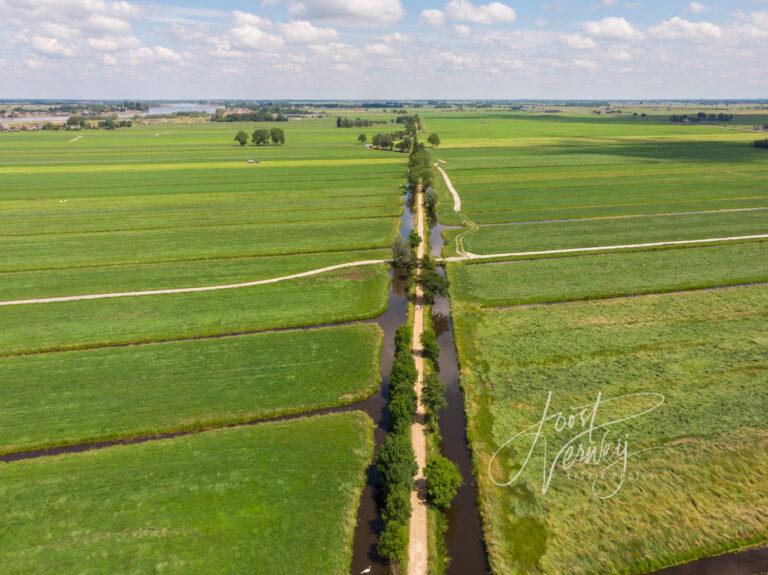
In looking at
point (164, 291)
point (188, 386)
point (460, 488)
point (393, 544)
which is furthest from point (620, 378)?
point (164, 291)

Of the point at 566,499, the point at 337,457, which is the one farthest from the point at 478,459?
the point at 337,457

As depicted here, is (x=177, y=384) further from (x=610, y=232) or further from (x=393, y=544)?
(x=610, y=232)

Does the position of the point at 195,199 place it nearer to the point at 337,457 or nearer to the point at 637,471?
the point at 337,457

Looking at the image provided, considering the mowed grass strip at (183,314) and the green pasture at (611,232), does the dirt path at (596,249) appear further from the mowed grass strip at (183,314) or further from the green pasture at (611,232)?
the mowed grass strip at (183,314)

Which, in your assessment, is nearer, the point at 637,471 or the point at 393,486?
the point at 393,486

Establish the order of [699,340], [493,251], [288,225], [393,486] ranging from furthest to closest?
[288,225] < [493,251] < [699,340] < [393,486]

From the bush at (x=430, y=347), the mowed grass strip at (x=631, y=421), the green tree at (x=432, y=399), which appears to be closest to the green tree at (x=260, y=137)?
the mowed grass strip at (x=631, y=421)
